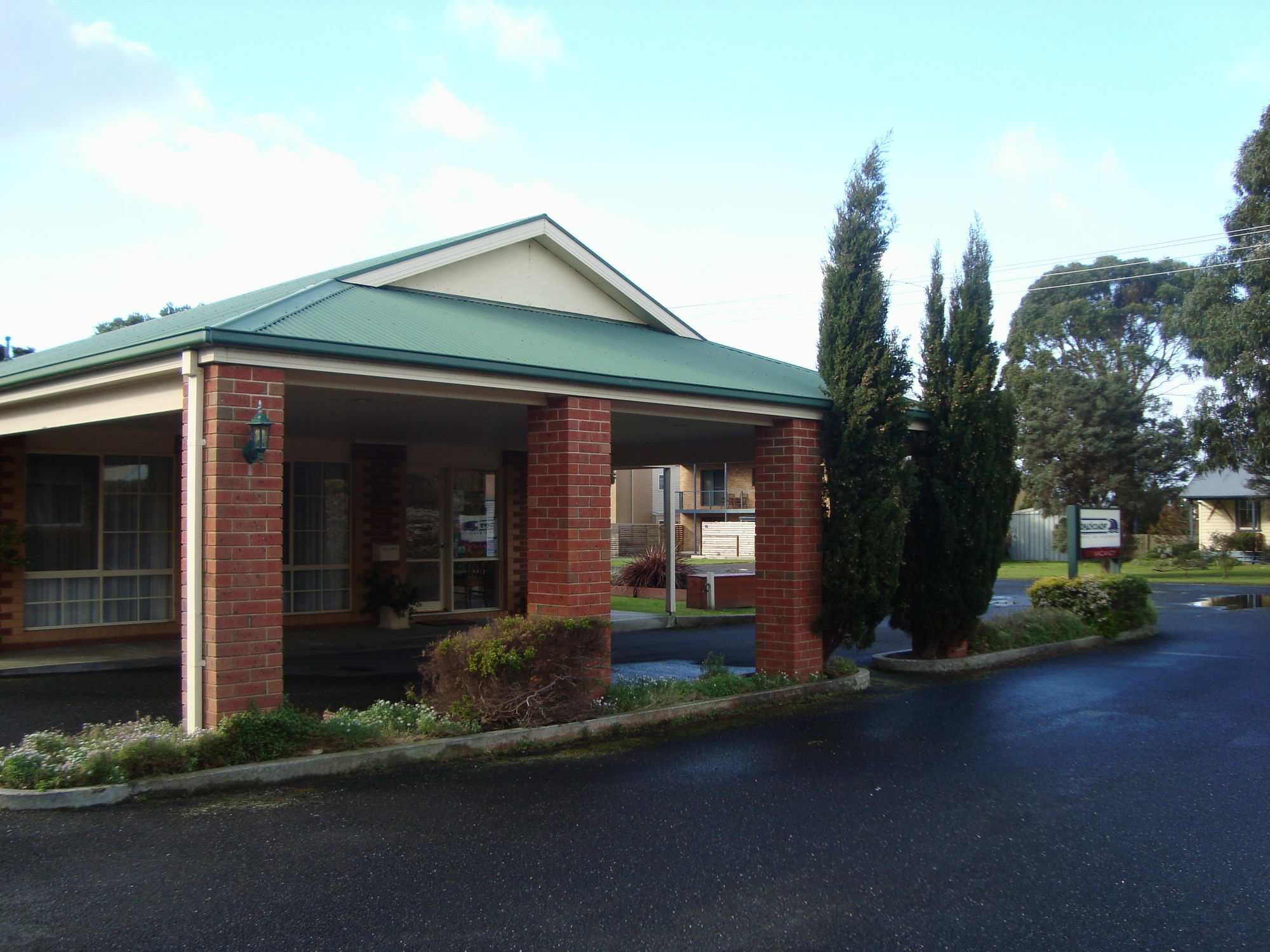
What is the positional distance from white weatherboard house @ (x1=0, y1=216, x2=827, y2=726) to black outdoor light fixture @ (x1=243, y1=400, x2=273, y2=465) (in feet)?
0.06

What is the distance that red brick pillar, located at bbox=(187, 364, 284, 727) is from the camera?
705 cm

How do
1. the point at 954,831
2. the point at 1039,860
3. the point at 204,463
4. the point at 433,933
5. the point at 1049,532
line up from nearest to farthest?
the point at 433,933 → the point at 1039,860 → the point at 954,831 → the point at 204,463 → the point at 1049,532

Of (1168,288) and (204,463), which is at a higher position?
(1168,288)

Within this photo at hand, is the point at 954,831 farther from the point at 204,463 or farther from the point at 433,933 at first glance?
the point at 204,463

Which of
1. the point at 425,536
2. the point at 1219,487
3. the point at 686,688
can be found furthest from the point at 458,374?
the point at 1219,487

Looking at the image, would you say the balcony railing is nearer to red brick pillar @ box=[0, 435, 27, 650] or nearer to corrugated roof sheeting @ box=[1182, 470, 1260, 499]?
corrugated roof sheeting @ box=[1182, 470, 1260, 499]

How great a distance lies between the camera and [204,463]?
23.5ft

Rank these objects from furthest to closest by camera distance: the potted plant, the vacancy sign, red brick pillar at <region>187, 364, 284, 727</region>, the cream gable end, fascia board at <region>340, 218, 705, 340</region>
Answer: the vacancy sign
the potted plant
the cream gable end
fascia board at <region>340, 218, 705, 340</region>
red brick pillar at <region>187, 364, 284, 727</region>

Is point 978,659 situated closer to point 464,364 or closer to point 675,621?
point 675,621

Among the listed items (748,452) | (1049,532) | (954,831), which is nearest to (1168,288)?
(1049,532)

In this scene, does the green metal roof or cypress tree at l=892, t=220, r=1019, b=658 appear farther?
cypress tree at l=892, t=220, r=1019, b=658

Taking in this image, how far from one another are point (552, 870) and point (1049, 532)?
141 ft

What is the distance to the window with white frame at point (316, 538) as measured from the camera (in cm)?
1559

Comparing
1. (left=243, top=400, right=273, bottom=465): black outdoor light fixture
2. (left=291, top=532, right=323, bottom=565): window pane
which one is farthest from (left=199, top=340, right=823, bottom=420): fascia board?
(left=291, top=532, right=323, bottom=565): window pane
